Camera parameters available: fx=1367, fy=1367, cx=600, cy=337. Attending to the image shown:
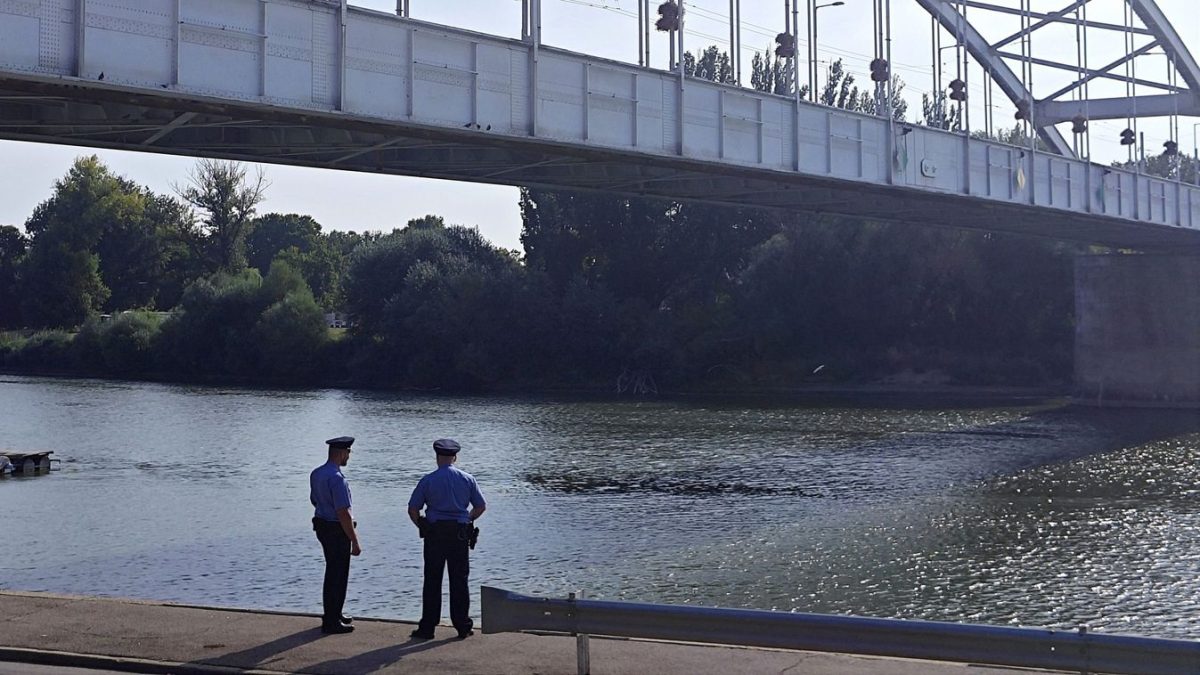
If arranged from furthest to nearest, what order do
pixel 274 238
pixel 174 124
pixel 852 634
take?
1. pixel 274 238
2. pixel 174 124
3. pixel 852 634

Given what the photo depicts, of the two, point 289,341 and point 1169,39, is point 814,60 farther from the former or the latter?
point 289,341

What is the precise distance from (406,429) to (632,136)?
929 inches

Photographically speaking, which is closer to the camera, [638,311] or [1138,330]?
[1138,330]

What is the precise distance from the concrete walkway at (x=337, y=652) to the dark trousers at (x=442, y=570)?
0.20 metres

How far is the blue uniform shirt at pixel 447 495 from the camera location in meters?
11.1

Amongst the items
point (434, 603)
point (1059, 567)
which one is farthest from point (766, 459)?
point (434, 603)

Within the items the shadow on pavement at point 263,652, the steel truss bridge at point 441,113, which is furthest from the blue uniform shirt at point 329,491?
the steel truss bridge at point 441,113

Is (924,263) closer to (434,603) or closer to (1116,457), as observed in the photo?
(1116,457)

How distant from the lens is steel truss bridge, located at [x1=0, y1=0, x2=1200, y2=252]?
18.7 m

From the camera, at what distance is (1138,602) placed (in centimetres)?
1952

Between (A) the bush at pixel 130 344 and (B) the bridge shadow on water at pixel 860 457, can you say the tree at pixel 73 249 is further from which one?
(B) the bridge shadow on water at pixel 860 457

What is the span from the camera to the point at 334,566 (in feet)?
38.2

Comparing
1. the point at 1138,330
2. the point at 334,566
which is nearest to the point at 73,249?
the point at 1138,330

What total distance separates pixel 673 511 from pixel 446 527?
1770 centimetres
